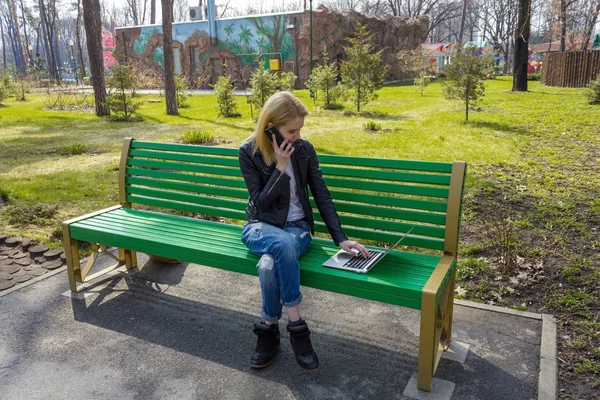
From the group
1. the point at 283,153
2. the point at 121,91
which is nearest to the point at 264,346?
the point at 283,153

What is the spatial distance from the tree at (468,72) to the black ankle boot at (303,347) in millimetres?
10893

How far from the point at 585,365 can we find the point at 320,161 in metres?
1.99

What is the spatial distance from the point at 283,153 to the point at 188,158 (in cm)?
138

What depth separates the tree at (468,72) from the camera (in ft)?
39.9

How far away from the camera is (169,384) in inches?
109

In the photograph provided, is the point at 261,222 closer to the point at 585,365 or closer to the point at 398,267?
the point at 398,267

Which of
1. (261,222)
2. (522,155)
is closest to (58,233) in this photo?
(261,222)

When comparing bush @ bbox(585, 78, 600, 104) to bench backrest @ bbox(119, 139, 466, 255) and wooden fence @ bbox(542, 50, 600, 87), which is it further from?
bench backrest @ bbox(119, 139, 466, 255)

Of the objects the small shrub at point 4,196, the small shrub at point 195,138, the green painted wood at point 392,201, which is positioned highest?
the green painted wood at point 392,201

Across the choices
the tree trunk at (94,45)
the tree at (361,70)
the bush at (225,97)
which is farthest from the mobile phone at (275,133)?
the tree trunk at (94,45)

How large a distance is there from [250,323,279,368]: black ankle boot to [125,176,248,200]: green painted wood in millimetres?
1149

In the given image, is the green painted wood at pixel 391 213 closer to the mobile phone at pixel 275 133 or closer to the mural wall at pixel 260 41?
the mobile phone at pixel 275 133

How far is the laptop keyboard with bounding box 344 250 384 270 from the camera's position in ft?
9.34

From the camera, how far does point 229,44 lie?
31969mm
